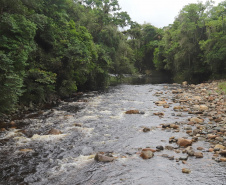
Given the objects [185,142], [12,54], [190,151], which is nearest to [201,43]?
[185,142]

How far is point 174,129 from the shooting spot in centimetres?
Answer: 986

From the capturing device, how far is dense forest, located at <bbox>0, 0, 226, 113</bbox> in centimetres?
1112

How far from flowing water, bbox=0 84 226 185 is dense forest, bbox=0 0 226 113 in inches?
122

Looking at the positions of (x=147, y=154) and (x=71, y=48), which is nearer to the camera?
(x=147, y=154)

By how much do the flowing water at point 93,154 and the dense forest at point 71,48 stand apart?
10.2 ft

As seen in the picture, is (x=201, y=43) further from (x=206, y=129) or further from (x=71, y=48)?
(x=206, y=129)

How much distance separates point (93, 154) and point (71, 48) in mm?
12676

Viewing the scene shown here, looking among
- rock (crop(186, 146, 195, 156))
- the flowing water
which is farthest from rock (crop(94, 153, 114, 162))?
rock (crop(186, 146, 195, 156))

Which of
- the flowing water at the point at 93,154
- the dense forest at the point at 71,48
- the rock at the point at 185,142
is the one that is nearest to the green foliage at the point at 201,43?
the dense forest at the point at 71,48

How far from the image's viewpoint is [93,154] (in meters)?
7.32

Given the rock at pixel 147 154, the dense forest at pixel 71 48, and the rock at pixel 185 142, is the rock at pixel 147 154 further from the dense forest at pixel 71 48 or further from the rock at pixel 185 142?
the dense forest at pixel 71 48

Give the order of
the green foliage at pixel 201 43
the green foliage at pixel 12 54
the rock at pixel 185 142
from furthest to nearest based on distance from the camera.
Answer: the green foliage at pixel 201 43 → the green foliage at pixel 12 54 → the rock at pixel 185 142

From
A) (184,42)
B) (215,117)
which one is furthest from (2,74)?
(184,42)

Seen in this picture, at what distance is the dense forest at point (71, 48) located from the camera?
11.1 metres
